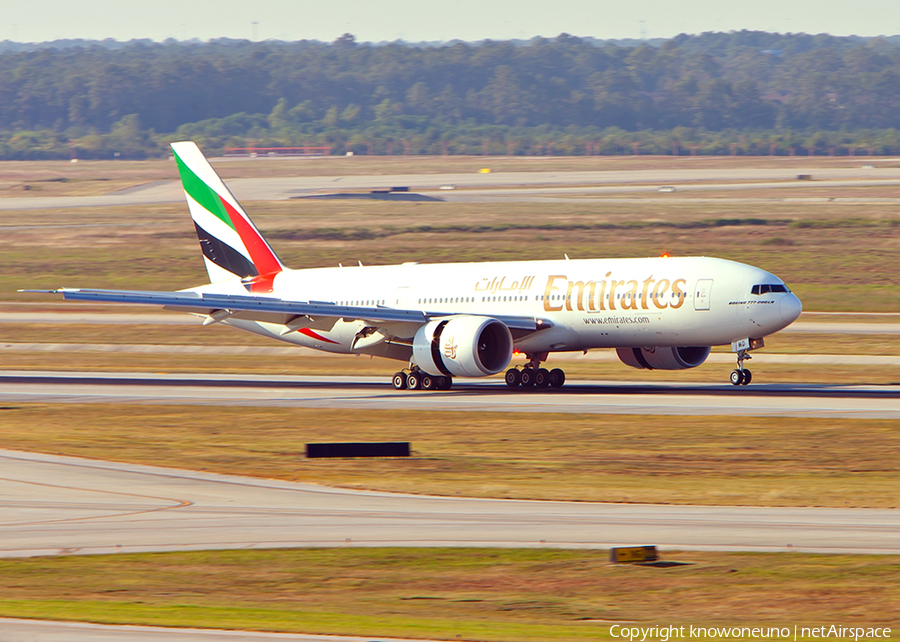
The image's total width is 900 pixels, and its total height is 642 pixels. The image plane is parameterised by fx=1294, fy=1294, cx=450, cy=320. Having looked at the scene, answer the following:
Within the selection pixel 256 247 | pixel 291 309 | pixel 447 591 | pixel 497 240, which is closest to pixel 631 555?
pixel 447 591

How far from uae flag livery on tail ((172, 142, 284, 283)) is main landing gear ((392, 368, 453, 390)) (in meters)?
10.3

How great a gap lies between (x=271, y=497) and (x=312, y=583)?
7.87 meters

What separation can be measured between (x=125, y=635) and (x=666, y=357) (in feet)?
125

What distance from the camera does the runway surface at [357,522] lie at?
72.9 feet

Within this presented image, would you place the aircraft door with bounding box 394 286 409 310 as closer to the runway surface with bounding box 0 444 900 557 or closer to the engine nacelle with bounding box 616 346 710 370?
the engine nacelle with bounding box 616 346 710 370

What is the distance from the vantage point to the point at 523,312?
5172 cm

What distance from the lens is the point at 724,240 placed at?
384ft

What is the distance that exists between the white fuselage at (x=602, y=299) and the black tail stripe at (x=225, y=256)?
5.58 meters

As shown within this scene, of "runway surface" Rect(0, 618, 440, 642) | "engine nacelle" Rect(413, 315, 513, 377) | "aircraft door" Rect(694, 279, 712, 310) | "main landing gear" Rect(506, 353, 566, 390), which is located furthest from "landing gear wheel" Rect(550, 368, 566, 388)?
"runway surface" Rect(0, 618, 440, 642)

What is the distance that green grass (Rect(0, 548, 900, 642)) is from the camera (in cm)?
1706

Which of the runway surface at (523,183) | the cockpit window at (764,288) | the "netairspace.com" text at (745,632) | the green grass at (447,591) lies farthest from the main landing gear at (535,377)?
the runway surface at (523,183)

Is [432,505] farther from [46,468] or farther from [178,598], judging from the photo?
[46,468]

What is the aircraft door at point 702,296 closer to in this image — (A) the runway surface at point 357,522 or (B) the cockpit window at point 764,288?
(B) the cockpit window at point 764,288

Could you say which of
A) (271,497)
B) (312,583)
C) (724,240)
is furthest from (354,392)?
(724,240)
